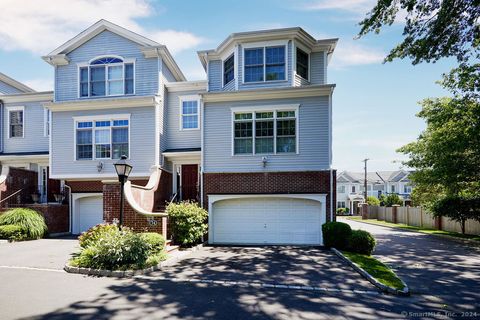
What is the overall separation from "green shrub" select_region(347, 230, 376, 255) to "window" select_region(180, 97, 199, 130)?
10449 millimetres

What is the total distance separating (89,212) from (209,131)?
29.9ft

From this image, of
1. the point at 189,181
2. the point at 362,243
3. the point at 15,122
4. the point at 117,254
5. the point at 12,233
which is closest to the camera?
the point at 117,254

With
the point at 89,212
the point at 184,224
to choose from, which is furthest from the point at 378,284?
the point at 89,212

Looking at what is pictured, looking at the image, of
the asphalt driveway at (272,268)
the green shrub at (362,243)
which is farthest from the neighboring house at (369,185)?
the asphalt driveway at (272,268)

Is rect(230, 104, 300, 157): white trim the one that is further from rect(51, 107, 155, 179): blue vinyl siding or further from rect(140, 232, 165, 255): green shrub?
rect(140, 232, 165, 255): green shrub

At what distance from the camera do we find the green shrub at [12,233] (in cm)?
1447

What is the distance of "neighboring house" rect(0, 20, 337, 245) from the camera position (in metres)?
14.5

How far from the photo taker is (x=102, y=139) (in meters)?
16.7

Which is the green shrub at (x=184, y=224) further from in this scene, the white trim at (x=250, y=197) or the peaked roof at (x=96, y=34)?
the peaked roof at (x=96, y=34)

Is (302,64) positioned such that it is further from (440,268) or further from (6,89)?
(6,89)

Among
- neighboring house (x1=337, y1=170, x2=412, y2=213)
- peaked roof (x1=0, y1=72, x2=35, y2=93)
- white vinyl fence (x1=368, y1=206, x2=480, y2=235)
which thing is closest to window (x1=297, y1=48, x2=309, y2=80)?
white vinyl fence (x1=368, y1=206, x2=480, y2=235)

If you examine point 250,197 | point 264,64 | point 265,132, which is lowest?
point 250,197

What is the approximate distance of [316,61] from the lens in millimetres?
16656

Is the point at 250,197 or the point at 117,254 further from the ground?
the point at 250,197
